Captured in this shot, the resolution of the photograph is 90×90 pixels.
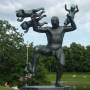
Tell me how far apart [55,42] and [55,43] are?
0.04 metres

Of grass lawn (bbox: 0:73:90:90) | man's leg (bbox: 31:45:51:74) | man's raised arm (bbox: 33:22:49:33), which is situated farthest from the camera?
grass lawn (bbox: 0:73:90:90)

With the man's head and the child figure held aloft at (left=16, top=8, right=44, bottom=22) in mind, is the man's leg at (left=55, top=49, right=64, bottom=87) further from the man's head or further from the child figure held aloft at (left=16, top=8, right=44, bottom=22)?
the child figure held aloft at (left=16, top=8, right=44, bottom=22)

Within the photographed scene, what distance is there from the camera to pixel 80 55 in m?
120

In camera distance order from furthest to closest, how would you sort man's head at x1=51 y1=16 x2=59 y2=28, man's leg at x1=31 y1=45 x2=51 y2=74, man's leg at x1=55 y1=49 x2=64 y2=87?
man's head at x1=51 y1=16 x2=59 y2=28 < man's leg at x1=31 y1=45 x2=51 y2=74 < man's leg at x1=55 y1=49 x2=64 y2=87

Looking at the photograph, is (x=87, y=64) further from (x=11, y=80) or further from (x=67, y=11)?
(x=67, y=11)

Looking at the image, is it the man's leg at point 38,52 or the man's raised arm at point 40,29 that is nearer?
the man's leg at point 38,52

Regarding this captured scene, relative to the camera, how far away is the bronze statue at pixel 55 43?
1709cm

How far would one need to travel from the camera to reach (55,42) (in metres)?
17.4

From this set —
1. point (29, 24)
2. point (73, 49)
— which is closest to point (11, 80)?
point (29, 24)

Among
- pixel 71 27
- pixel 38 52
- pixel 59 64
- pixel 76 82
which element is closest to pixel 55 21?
pixel 71 27

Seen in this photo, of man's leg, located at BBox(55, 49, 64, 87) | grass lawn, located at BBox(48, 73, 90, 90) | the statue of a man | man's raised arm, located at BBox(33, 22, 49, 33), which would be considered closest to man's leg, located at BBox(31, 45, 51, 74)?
the statue of a man

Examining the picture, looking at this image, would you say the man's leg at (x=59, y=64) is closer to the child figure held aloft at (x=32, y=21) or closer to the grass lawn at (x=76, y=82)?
the child figure held aloft at (x=32, y=21)

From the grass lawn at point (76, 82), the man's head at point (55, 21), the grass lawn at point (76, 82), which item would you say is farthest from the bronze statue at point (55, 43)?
the grass lawn at point (76, 82)

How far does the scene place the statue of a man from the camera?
56.1ft
